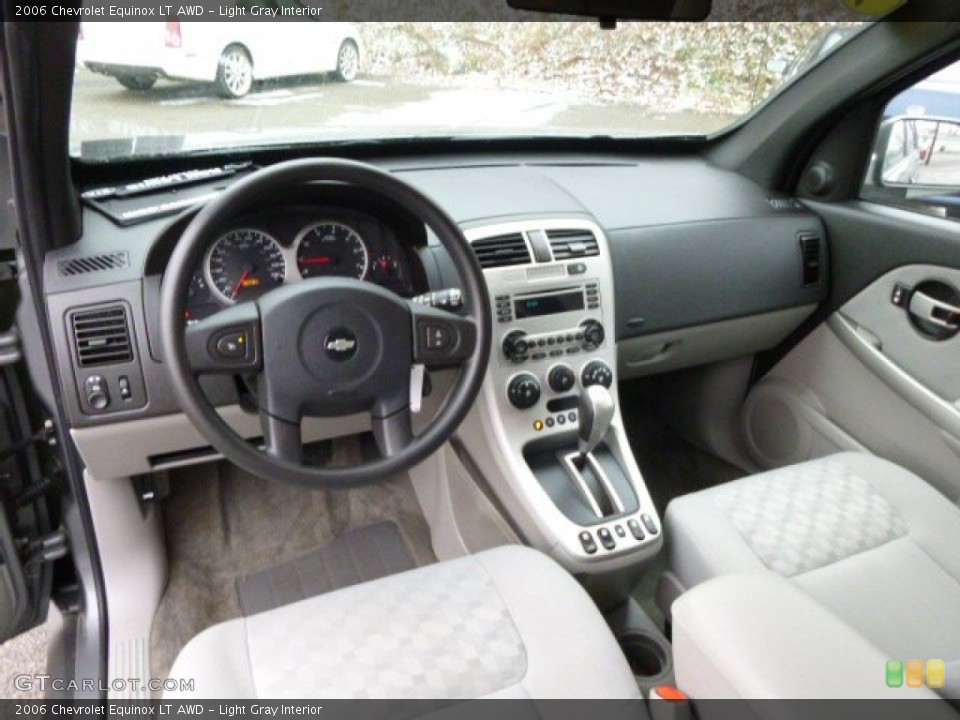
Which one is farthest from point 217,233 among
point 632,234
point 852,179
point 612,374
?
point 852,179

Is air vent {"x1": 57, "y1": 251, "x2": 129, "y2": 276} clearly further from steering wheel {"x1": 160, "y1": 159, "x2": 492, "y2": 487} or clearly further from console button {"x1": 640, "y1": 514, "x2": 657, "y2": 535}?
console button {"x1": 640, "y1": 514, "x2": 657, "y2": 535}

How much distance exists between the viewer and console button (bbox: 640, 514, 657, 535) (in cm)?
172

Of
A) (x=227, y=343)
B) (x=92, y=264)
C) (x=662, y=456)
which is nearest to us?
(x=227, y=343)

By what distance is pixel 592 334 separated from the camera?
1.85 meters

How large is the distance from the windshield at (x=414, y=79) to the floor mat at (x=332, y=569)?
120 cm

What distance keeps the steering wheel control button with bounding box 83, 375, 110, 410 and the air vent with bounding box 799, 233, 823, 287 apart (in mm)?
1899

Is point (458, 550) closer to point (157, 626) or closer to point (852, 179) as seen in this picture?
point (157, 626)

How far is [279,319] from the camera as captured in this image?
1283 mm

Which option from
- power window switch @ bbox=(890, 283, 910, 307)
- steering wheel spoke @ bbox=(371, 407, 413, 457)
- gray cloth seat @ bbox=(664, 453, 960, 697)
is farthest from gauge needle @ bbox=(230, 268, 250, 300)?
power window switch @ bbox=(890, 283, 910, 307)

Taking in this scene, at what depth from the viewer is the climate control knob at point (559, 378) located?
1.82 m

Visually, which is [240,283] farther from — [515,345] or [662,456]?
[662,456]

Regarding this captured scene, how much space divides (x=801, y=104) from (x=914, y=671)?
1761mm

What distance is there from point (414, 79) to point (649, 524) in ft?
4.23
